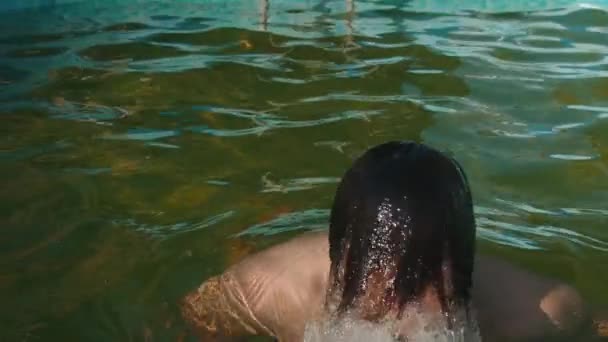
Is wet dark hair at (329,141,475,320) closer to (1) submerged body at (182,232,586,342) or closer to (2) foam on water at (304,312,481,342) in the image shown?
(2) foam on water at (304,312,481,342)

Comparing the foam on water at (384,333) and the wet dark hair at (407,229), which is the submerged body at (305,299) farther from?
the wet dark hair at (407,229)

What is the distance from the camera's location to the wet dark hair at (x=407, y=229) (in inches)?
80.7

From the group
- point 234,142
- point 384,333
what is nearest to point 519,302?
point 384,333

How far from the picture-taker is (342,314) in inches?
84.9

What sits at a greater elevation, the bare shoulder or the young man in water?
the young man in water

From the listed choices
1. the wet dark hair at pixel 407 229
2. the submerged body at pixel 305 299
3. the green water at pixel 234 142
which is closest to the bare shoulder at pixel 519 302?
the submerged body at pixel 305 299

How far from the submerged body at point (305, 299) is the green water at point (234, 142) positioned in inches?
8.2

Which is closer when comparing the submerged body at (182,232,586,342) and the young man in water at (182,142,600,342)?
the young man in water at (182,142,600,342)

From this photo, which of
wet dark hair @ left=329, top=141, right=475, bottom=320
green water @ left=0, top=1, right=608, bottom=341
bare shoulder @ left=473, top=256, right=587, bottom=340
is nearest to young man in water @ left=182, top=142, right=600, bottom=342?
wet dark hair @ left=329, top=141, right=475, bottom=320

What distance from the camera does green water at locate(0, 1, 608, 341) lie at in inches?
138

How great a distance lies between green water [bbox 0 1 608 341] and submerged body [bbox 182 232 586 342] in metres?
0.21

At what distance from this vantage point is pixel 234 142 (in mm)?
4969

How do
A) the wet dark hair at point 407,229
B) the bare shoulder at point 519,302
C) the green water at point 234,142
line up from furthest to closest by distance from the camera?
1. the green water at point 234,142
2. the bare shoulder at point 519,302
3. the wet dark hair at point 407,229

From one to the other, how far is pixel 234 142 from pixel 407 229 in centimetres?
300
